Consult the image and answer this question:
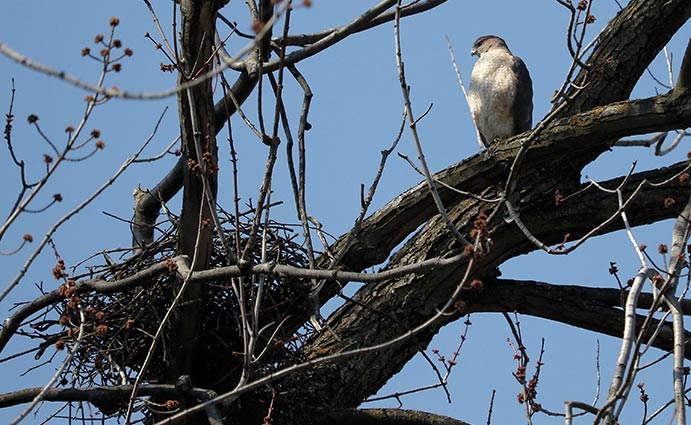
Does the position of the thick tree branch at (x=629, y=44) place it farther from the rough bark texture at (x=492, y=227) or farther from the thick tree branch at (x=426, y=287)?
the thick tree branch at (x=426, y=287)

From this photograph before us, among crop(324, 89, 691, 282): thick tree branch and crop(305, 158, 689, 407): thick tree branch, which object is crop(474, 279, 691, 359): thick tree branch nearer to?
crop(305, 158, 689, 407): thick tree branch

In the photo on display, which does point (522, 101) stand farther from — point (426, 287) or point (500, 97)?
point (426, 287)

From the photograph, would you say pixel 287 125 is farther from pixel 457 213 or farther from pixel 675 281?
pixel 675 281

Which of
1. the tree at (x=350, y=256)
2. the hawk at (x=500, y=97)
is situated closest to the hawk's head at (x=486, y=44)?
the hawk at (x=500, y=97)

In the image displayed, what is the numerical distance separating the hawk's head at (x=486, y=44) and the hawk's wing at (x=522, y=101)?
1.66 ft

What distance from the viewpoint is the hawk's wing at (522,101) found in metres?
7.90

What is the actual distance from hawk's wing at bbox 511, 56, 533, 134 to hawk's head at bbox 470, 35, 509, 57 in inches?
20.0

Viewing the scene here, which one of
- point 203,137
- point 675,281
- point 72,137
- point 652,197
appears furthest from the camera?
point 652,197

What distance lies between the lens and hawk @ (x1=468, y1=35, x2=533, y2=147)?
7.89 meters

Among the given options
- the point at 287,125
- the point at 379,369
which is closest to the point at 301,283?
the point at 379,369

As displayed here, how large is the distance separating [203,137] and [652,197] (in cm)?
197

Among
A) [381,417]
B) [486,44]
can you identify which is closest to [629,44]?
[381,417]

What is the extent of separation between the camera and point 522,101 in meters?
7.94

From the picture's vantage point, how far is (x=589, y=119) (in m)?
4.94
